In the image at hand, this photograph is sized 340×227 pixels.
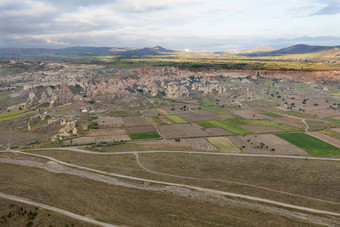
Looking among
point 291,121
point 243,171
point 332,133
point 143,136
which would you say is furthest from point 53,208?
point 291,121

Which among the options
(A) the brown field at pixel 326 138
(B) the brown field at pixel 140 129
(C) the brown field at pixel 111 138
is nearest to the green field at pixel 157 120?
(B) the brown field at pixel 140 129

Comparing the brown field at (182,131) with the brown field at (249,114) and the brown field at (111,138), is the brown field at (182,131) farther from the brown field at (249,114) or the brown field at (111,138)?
the brown field at (249,114)

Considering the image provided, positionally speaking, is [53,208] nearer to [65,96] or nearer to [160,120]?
[160,120]

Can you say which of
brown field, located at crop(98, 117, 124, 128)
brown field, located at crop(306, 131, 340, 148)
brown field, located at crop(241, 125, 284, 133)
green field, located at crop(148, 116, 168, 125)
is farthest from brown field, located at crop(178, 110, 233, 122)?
brown field, located at crop(306, 131, 340, 148)

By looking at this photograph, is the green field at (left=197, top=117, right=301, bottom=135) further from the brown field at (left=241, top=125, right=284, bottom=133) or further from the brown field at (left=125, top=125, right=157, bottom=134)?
the brown field at (left=125, top=125, right=157, bottom=134)

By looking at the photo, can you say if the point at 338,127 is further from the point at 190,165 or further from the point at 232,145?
the point at 190,165

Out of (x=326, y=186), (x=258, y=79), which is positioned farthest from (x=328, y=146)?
(x=258, y=79)
